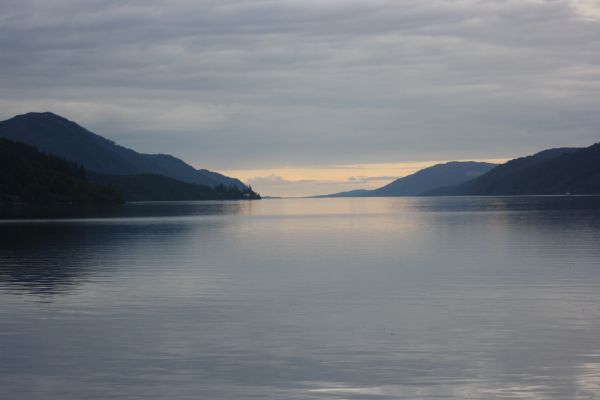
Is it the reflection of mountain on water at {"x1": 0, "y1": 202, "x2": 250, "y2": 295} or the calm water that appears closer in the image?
the calm water

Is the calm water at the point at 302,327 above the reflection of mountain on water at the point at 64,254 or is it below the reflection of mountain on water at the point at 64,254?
below

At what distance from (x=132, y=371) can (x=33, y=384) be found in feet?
8.73

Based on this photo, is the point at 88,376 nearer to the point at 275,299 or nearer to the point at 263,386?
the point at 263,386

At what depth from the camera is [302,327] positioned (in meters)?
31.2

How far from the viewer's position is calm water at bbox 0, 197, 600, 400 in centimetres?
2269

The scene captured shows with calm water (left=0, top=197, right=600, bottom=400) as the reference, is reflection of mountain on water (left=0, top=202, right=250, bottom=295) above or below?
above

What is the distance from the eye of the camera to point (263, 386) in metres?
22.5

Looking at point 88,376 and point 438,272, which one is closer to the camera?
point 88,376

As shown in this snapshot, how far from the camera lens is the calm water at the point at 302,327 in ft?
74.4

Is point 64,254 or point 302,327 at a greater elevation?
point 64,254

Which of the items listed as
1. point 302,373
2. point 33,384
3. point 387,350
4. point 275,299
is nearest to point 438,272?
point 275,299

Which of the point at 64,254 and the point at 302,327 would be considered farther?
the point at 64,254

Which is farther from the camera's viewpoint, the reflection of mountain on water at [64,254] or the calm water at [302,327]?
the reflection of mountain on water at [64,254]

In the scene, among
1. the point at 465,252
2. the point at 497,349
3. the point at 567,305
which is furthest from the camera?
the point at 465,252
